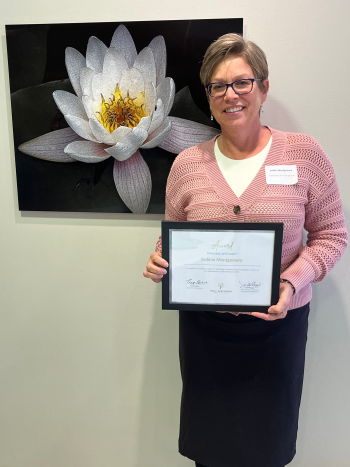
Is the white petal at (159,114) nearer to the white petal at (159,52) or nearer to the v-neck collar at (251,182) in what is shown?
the white petal at (159,52)

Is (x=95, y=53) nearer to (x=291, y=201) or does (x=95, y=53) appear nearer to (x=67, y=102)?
(x=67, y=102)

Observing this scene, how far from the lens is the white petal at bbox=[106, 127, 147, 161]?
1294 millimetres

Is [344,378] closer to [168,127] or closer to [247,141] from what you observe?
[247,141]

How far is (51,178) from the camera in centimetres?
142

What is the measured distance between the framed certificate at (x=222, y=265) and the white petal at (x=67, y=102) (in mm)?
675

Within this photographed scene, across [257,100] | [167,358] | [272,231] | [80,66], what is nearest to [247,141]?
[257,100]

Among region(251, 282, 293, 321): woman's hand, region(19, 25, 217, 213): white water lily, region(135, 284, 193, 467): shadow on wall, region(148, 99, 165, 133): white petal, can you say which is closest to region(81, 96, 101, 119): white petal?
region(19, 25, 217, 213): white water lily

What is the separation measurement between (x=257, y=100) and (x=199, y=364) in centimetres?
82

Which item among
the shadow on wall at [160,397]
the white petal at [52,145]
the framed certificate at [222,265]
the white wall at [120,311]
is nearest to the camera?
the framed certificate at [222,265]

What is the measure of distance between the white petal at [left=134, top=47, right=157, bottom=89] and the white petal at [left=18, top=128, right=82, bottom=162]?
34cm

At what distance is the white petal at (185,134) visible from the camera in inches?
51.9

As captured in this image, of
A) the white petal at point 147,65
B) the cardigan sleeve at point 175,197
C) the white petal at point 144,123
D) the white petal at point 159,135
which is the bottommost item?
the cardigan sleeve at point 175,197
